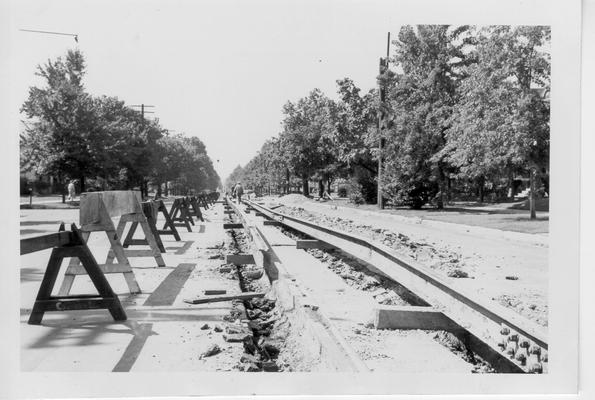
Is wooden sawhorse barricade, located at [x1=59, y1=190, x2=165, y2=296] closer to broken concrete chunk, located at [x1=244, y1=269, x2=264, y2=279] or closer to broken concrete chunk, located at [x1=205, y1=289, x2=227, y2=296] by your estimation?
broken concrete chunk, located at [x1=205, y1=289, x2=227, y2=296]

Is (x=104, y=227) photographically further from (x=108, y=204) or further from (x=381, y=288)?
(x=381, y=288)

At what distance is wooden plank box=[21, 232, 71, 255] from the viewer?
424cm

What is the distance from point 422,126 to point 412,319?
837 inches

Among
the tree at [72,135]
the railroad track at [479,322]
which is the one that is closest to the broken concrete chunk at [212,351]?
the railroad track at [479,322]

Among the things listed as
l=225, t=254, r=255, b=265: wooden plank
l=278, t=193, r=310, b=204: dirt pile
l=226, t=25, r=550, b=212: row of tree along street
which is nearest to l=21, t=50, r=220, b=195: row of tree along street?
l=226, t=25, r=550, b=212: row of tree along street

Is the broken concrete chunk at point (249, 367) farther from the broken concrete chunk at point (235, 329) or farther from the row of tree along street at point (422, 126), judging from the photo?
the row of tree along street at point (422, 126)

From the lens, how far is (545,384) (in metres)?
4.51

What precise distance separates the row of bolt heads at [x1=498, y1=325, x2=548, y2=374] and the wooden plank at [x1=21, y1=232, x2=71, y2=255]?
410 centimetres

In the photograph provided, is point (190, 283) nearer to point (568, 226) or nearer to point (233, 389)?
point (233, 389)

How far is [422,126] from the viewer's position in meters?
24.9

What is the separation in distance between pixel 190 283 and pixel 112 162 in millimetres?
15600

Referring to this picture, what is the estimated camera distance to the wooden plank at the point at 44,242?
4.24 meters

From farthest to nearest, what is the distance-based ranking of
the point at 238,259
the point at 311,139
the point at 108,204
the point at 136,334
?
the point at 311,139 → the point at 238,259 → the point at 108,204 → the point at 136,334

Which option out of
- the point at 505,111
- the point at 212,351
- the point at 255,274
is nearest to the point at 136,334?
the point at 212,351
